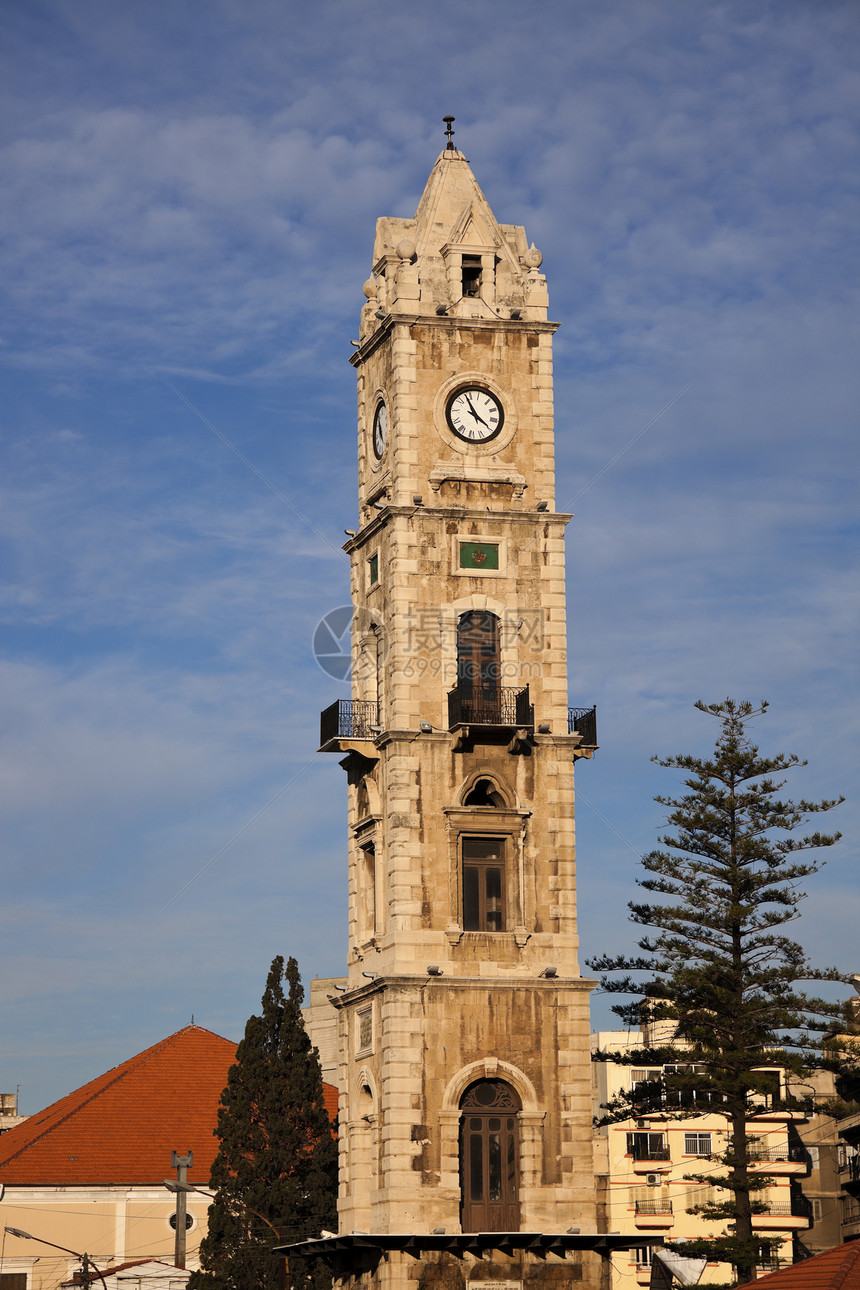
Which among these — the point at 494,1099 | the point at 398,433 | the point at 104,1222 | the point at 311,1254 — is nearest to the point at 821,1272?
the point at 494,1099

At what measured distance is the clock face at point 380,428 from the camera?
182ft

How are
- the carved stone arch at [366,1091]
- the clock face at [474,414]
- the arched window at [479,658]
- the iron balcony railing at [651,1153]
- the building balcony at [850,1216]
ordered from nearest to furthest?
1. the carved stone arch at [366,1091]
2. the arched window at [479,658]
3. the clock face at [474,414]
4. the iron balcony railing at [651,1153]
5. the building balcony at [850,1216]

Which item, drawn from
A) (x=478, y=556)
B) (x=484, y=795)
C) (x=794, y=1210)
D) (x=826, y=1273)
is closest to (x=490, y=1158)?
(x=484, y=795)

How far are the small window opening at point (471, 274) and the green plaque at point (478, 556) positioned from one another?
7999 mm

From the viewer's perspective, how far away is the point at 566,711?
53062mm

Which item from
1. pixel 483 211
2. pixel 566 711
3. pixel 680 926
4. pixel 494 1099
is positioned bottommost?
pixel 494 1099

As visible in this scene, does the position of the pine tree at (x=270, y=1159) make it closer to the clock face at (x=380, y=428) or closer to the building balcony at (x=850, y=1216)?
the clock face at (x=380, y=428)

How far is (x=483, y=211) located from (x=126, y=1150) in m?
42.2

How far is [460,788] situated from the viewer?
51406 millimetres

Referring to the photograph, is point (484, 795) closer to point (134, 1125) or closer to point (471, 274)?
point (471, 274)

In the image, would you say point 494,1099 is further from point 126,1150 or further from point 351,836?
point 126,1150

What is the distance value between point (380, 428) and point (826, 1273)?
95.8ft

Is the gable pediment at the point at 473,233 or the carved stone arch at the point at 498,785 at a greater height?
the gable pediment at the point at 473,233

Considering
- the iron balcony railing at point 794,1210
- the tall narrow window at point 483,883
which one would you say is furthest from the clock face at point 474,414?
the iron balcony railing at point 794,1210
